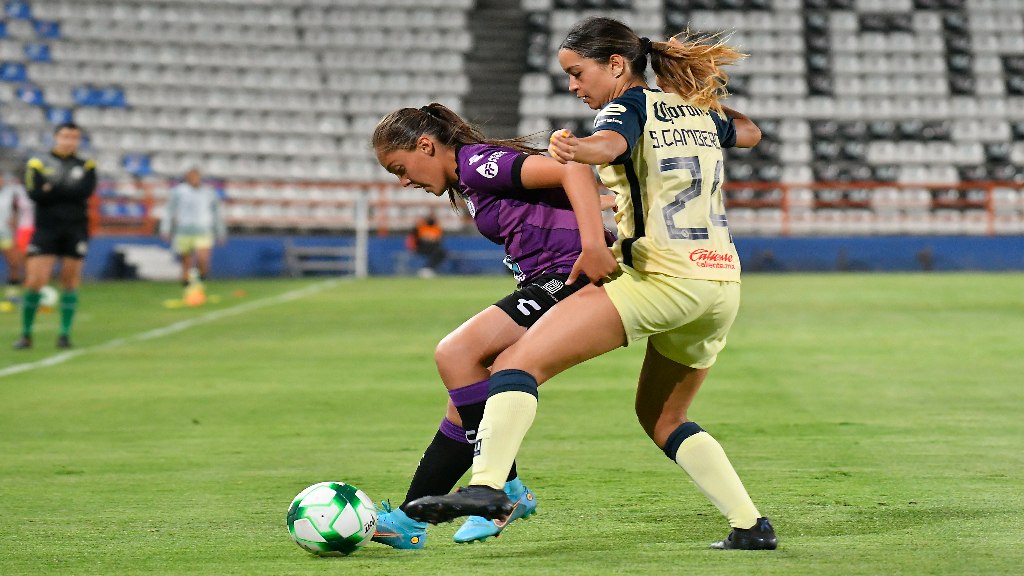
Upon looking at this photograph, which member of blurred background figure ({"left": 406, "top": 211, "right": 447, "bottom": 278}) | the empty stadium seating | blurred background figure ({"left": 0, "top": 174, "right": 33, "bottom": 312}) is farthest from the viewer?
the empty stadium seating

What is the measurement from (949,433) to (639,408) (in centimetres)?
375

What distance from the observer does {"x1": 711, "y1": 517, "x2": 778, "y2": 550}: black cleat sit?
194 inches

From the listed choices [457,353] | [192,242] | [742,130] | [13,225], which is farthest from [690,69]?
[13,225]

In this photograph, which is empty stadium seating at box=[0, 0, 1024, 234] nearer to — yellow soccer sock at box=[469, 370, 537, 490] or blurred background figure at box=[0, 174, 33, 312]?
blurred background figure at box=[0, 174, 33, 312]

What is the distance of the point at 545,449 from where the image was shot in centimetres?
782

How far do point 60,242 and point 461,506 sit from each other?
37.1 ft

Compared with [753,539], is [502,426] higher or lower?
higher

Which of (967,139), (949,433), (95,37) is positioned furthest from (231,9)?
(949,433)

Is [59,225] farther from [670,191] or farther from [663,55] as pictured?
[670,191]

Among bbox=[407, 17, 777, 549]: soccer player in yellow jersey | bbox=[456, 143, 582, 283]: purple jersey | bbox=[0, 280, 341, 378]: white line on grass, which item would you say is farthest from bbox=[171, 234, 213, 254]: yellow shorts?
bbox=[407, 17, 777, 549]: soccer player in yellow jersey

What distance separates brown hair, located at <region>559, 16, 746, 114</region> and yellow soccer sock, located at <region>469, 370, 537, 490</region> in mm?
1143

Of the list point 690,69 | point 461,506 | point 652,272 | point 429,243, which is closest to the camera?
point 461,506

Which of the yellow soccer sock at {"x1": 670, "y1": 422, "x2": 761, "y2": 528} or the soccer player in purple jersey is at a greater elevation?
the soccer player in purple jersey

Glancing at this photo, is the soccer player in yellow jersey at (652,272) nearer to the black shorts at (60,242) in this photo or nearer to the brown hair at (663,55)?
the brown hair at (663,55)
